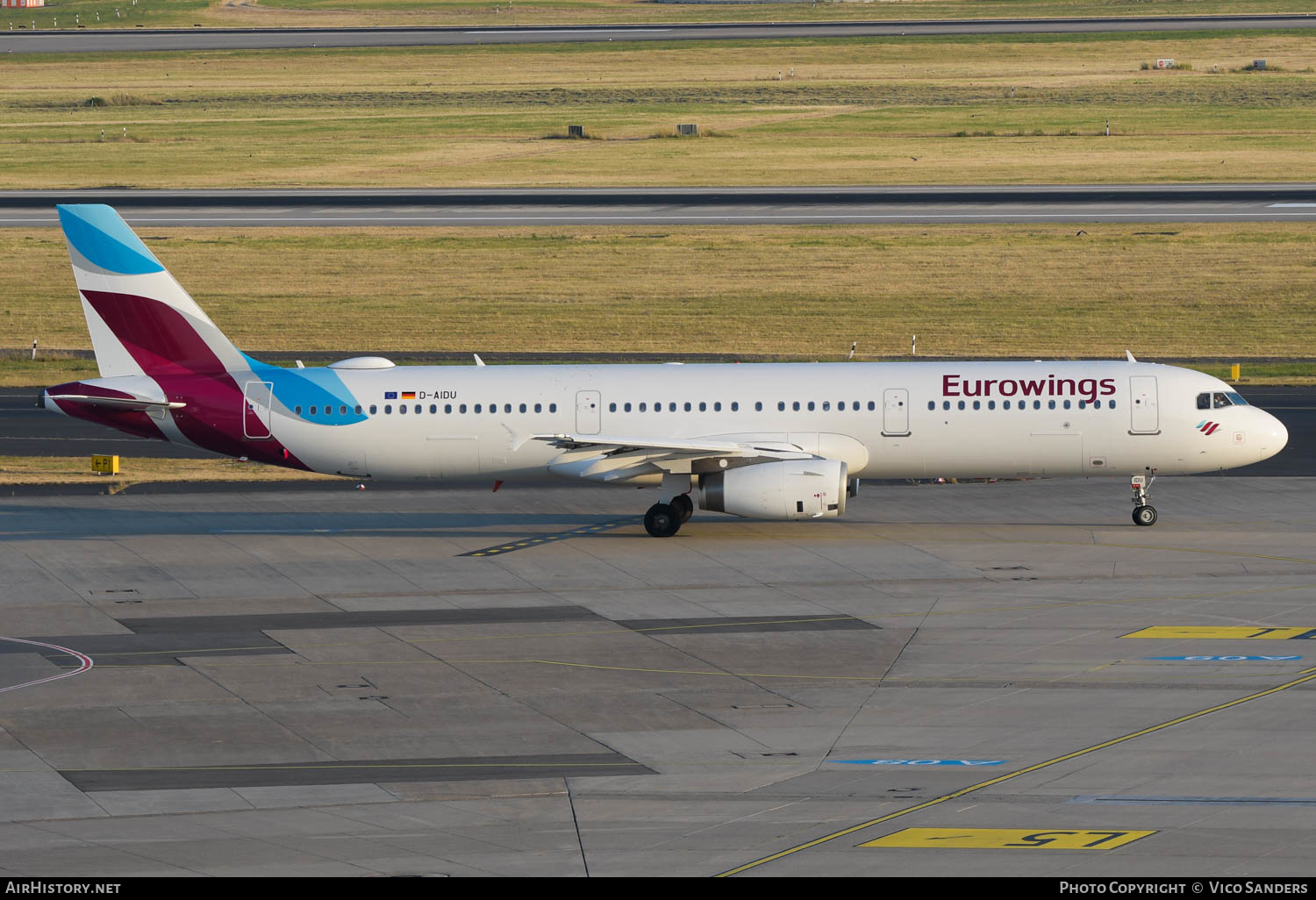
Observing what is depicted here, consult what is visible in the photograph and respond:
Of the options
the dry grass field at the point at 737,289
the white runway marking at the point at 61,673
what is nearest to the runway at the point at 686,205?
the dry grass field at the point at 737,289

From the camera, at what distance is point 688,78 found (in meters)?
163

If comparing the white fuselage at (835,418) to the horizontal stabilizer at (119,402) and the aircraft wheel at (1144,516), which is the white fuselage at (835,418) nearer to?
the aircraft wheel at (1144,516)

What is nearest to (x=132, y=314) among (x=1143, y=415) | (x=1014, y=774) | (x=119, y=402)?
(x=119, y=402)

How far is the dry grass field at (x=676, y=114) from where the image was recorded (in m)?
116

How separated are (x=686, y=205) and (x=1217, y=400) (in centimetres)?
6060

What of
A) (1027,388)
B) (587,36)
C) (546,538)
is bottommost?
(546,538)

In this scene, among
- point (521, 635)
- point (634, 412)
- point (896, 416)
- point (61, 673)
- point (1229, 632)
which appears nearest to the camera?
point (61, 673)

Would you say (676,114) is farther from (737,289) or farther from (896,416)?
(896,416)

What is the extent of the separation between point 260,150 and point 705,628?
10051cm

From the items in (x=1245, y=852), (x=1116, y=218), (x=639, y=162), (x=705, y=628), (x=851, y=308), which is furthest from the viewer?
(x=639, y=162)

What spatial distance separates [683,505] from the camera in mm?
45469

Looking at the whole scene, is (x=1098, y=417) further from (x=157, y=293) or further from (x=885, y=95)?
(x=885, y=95)

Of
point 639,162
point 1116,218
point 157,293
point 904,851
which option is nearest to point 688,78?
point 639,162

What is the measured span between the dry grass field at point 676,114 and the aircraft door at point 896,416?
68279 mm
